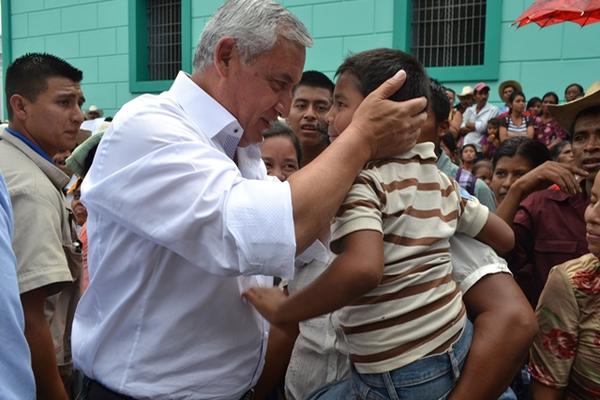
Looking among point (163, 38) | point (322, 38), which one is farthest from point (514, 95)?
point (163, 38)

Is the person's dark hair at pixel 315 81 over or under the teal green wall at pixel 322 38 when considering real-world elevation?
under

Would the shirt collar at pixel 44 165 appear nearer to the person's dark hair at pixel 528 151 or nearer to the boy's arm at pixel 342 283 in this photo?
the boy's arm at pixel 342 283

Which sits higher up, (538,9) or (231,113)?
(538,9)

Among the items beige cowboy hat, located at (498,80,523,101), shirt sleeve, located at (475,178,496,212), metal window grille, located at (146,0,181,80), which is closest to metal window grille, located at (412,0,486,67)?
beige cowboy hat, located at (498,80,523,101)

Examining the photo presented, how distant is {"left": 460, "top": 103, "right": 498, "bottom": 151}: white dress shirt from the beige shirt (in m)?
6.04

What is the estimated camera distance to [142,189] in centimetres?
133

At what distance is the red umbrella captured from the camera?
4.09 metres

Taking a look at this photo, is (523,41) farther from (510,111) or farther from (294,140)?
(294,140)

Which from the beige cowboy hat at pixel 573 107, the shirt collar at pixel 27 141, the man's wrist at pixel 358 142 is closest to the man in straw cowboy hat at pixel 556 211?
the beige cowboy hat at pixel 573 107

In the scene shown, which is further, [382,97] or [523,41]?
[523,41]

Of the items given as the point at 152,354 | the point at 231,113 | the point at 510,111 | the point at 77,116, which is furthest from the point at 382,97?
the point at 510,111

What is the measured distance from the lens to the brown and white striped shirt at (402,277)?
4.93 feet

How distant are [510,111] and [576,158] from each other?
4.89m

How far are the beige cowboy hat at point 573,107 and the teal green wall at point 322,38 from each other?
2822 millimetres
